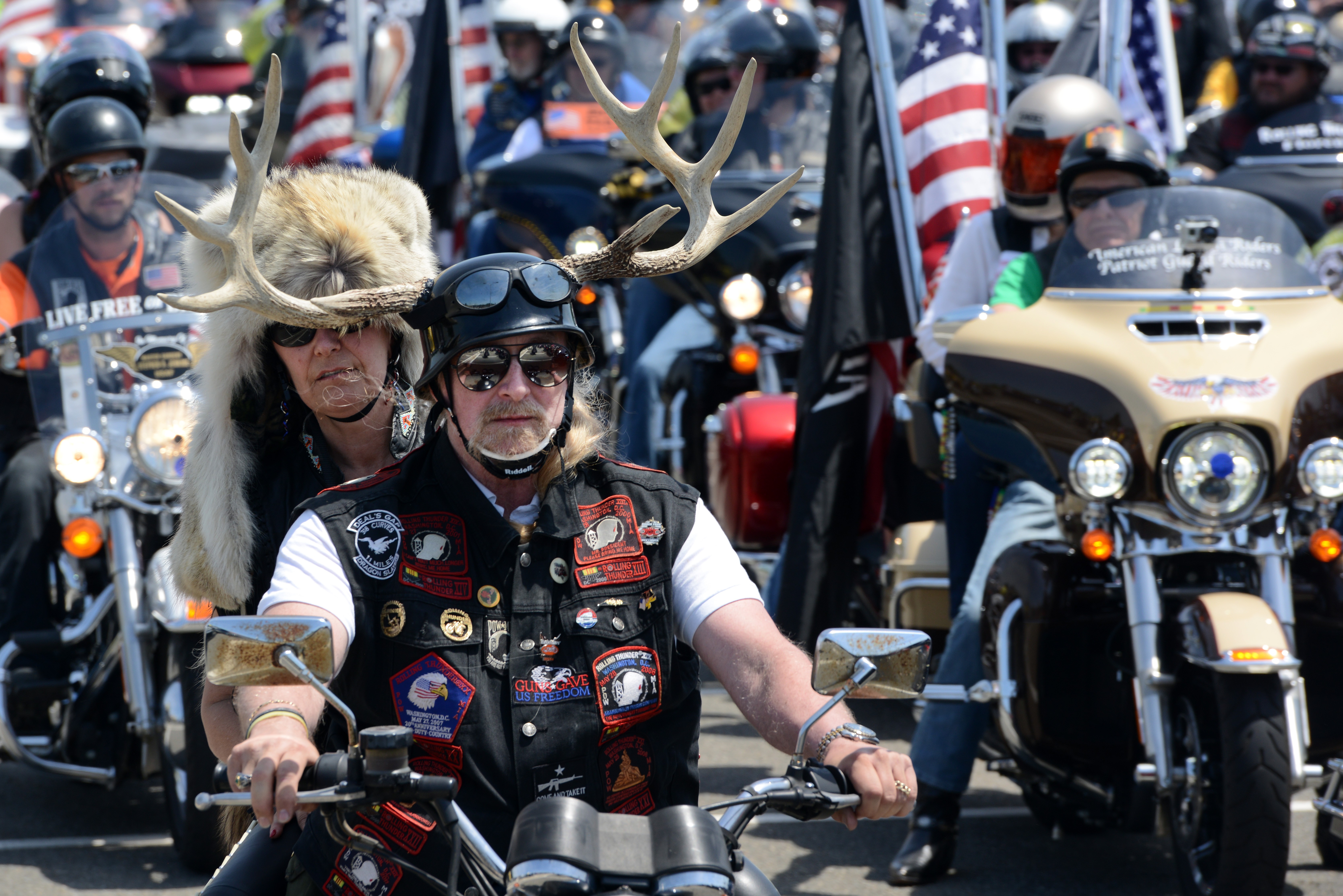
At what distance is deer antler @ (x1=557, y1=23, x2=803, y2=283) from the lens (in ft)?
9.54

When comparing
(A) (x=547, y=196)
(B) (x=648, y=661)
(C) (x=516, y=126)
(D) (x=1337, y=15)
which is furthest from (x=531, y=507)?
(D) (x=1337, y=15)

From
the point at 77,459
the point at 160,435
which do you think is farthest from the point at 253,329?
the point at 77,459

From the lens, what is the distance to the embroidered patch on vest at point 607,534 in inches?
103

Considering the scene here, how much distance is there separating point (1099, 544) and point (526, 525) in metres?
2.04

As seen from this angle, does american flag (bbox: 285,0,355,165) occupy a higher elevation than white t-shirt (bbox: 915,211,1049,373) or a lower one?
higher

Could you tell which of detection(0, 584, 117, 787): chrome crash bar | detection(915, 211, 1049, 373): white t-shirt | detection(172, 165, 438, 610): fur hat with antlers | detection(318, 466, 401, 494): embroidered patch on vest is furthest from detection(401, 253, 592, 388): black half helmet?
detection(915, 211, 1049, 373): white t-shirt

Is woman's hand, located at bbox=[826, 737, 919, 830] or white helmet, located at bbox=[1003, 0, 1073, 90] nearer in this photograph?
woman's hand, located at bbox=[826, 737, 919, 830]

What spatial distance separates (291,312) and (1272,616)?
2.44 metres

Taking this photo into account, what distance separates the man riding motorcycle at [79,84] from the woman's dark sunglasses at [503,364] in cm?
419

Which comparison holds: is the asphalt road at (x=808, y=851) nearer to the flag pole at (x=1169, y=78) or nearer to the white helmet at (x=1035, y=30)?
the flag pole at (x=1169, y=78)

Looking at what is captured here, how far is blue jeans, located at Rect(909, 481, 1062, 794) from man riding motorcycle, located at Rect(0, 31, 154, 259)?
3.63m

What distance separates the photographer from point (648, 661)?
2.58m

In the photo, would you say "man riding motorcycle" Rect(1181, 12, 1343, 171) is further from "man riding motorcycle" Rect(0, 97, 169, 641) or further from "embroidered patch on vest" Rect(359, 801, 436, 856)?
"embroidered patch on vest" Rect(359, 801, 436, 856)

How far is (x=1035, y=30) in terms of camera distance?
9.79 m
